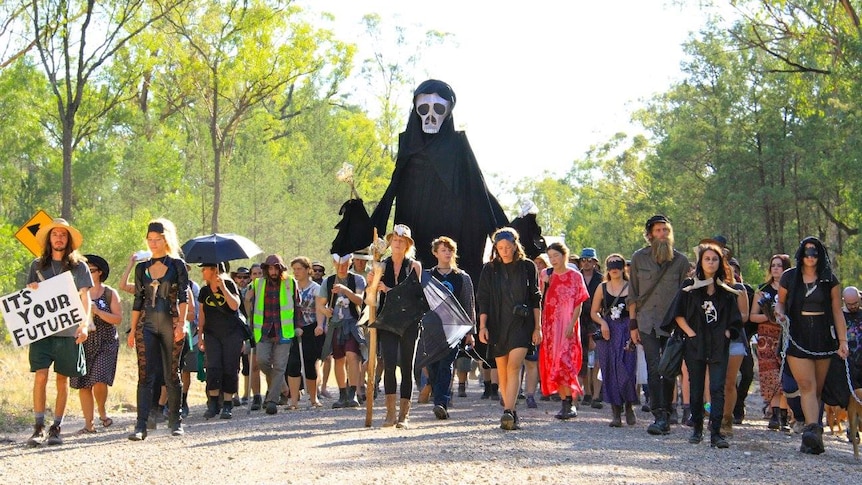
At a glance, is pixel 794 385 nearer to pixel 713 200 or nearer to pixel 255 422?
pixel 255 422

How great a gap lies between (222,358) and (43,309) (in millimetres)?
3382

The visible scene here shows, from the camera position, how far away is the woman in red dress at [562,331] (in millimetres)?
13812

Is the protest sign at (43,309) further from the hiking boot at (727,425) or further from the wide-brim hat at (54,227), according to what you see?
the hiking boot at (727,425)

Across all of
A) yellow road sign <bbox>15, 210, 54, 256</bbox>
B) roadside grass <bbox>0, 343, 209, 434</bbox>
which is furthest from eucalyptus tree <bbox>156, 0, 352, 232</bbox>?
yellow road sign <bbox>15, 210, 54, 256</bbox>

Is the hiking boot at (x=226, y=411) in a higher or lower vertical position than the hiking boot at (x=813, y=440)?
higher

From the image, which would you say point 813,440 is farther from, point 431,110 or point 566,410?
point 431,110

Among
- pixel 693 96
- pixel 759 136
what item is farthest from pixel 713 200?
pixel 693 96

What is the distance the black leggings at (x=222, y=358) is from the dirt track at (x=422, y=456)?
1.14m

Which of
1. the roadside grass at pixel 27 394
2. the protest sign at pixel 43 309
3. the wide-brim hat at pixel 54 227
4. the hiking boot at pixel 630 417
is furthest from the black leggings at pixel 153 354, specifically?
the hiking boot at pixel 630 417

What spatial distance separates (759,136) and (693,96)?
6255 mm

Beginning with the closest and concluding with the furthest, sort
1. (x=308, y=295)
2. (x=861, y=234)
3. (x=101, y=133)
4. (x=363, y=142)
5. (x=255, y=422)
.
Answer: (x=255, y=422), (x=308, y=295), (x=861, y=234), (x=101, y=133), (x=363, y=142)

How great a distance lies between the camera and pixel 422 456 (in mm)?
9859

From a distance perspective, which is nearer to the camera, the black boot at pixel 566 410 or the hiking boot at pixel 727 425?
the hiking boot at pixel 727 425

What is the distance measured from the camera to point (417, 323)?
1237 centimetres
